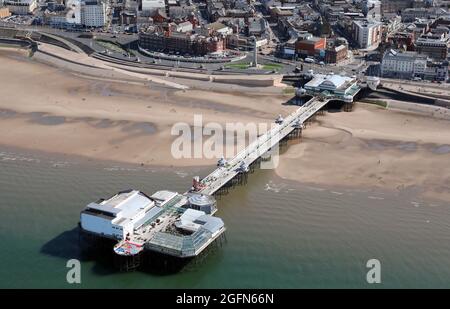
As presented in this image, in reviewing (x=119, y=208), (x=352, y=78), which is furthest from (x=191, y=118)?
(x=119, y=208)

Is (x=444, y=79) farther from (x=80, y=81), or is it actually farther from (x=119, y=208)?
(x=119, y=208)

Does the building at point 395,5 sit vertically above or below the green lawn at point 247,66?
above

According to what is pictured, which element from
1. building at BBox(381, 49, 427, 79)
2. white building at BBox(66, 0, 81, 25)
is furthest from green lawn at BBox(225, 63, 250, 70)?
white building at BBox(66, 0, 81, 25)

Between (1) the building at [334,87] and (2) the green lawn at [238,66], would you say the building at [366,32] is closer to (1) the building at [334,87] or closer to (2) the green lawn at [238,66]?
(2) the green lawn at [238,66]

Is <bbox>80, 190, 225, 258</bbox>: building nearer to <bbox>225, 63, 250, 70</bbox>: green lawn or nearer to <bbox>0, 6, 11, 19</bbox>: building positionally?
<bbox>225, 63, 250, 70</bbox>: green lawn

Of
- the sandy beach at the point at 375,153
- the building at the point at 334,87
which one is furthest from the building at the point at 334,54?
the sandy beach at the point at 375,153

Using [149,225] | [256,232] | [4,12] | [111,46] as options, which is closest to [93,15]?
[111,46]

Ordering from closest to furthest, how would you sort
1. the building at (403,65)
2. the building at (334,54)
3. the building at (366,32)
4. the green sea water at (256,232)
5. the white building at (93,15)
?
the green sea water at (256,232) → the building at (403,65) → the building at (334,54) → the building at (366,32) → the white building at (93,15)
